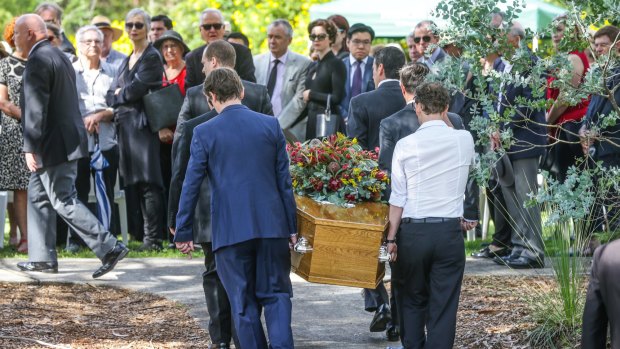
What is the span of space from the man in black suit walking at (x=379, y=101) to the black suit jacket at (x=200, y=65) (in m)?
3.20

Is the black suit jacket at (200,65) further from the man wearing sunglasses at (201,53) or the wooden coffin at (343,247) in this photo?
the wooden coffin at (343,247)

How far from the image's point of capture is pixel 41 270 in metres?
10.8

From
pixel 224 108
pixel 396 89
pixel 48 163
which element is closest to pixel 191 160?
pixel 224 108

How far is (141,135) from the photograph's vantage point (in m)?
12.6

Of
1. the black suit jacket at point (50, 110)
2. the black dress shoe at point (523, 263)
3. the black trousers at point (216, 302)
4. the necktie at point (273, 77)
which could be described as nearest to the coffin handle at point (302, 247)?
the black trousers at point (216, 302)

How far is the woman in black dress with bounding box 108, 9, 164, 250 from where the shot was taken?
40.8 ft

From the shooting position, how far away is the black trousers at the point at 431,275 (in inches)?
276

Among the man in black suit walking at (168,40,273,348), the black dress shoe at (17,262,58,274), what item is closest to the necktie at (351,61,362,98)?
the black dress shoe at (17,262,58,274)

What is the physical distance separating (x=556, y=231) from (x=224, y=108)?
2.91 m

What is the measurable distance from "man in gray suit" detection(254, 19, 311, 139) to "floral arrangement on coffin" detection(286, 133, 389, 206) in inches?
202

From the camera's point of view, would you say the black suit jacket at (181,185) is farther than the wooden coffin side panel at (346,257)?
Yes

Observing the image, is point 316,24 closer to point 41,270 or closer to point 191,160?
point 41,270

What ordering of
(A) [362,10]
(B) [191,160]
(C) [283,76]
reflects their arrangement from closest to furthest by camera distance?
(B) [191,160] < (C) [283,76] < (A) [362,10]

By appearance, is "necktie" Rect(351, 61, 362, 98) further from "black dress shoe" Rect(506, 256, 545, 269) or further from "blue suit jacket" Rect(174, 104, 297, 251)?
"blue suit jacket" Rect(174, 104, 297, 251)
